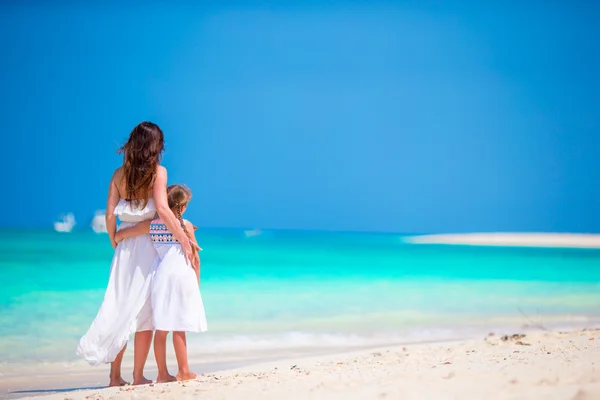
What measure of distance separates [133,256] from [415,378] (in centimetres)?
149

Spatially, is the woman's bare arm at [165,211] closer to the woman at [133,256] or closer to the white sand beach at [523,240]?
the woman at [133,256]

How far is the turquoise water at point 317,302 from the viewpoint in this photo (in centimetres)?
547

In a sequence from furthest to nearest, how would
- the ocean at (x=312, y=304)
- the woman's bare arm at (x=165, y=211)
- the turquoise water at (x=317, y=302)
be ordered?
1. the turquoise water at (x=317, y=302)
2. the ocean at (x=312, y=304)
3. the woman's bare arm at (x=165, y=211)

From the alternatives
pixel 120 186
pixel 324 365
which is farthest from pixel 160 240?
pixel 324 365

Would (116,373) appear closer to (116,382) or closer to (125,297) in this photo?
(116,382)

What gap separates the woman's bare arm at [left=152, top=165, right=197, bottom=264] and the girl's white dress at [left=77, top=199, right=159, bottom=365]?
0.35ft

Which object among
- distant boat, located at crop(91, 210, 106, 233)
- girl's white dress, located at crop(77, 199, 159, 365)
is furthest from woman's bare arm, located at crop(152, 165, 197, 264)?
distant boat, located at crop(91, 210, 106, 233)

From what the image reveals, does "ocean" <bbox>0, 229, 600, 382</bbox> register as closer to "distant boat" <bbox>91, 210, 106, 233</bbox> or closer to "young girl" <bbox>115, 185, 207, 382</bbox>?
"young girl" <bbox>115, 185, 207, 382</bbox>

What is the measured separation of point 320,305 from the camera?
7684 millimetres

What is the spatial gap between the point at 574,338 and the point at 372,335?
1698mm

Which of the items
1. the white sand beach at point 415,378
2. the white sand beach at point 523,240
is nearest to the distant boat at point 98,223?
the white sand beach at point 523,240

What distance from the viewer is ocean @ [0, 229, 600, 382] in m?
5.27

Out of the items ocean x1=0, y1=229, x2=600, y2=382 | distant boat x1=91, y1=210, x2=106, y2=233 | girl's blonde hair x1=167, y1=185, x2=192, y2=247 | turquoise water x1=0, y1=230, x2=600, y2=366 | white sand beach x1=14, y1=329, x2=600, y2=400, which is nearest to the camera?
white sand beach x1=14, y1=329, x2=600, y2=400

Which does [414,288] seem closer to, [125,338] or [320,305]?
[320,305]
